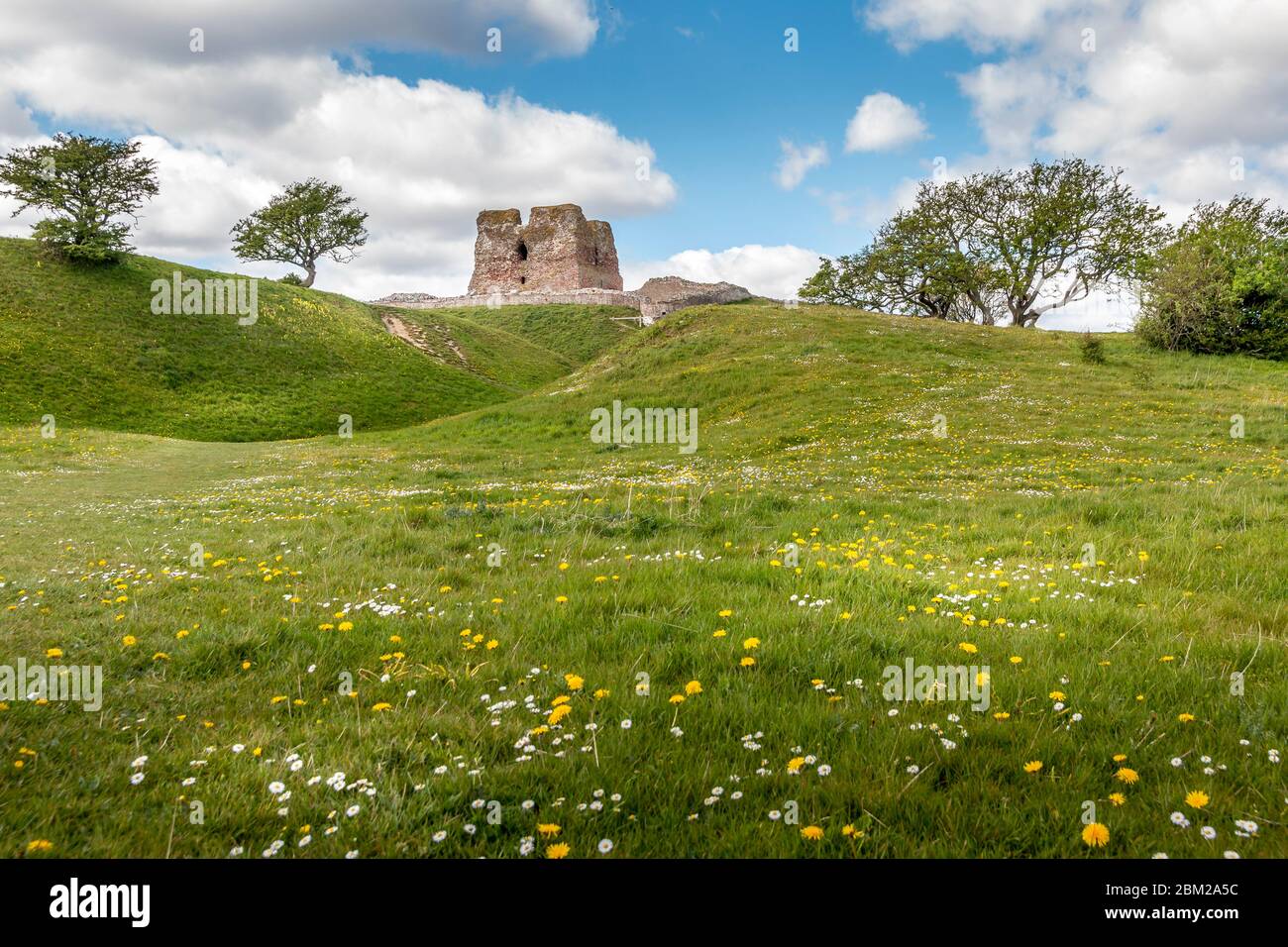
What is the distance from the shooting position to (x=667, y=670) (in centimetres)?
489

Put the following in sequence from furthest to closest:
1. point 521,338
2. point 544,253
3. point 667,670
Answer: point 544,253 → point 521,338 → point 667,670

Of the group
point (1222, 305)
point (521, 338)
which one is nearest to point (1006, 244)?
point (1222, 305)

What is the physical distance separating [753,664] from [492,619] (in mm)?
2544

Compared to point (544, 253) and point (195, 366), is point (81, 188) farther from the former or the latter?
point (544, 253)

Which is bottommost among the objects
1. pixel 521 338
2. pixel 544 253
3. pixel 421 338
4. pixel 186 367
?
pixel 186 367

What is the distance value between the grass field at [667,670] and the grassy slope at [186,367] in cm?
2798

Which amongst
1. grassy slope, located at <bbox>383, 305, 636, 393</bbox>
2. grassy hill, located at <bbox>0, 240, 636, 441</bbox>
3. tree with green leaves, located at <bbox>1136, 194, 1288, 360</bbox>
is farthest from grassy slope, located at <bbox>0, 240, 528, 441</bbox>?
tree with green leaves, located at <bbox>1136, 194, 1288, 360</bbox>

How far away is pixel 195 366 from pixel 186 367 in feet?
1.68

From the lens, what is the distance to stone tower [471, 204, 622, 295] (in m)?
82.6

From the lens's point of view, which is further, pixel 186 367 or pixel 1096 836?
pixel 186 367

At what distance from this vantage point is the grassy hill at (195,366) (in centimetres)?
3709

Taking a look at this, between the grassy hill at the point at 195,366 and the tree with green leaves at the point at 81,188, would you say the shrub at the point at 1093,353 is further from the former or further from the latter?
the tree with green leaves at the point at 81,188

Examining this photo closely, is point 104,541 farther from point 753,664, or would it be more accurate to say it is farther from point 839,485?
point 839,485

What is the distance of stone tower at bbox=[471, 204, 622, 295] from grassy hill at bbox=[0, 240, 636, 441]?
31.7 meters
